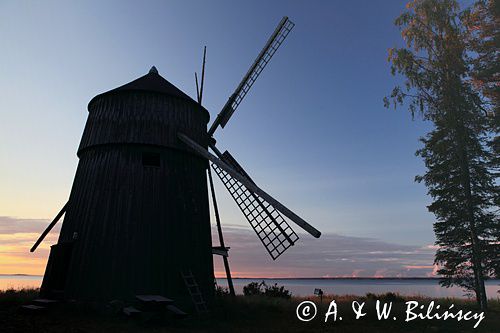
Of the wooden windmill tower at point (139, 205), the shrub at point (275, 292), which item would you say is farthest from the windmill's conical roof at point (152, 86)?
the shrub at point (275, 292)

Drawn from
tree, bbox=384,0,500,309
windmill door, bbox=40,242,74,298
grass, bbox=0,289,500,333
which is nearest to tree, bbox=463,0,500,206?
tree, bbox=384,0,500,309

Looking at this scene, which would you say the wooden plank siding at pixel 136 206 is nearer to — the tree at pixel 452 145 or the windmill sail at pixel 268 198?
the windmill sail at pixel 268 198

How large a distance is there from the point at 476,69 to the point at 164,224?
→ 18662 millimetres

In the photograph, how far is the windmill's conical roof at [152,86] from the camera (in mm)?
15289

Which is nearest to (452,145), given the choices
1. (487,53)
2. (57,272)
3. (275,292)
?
(487,53)

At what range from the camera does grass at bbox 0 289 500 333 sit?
35.4 feet

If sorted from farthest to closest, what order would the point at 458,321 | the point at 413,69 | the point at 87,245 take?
the point at 413,69
the point at 458,321
the point at 87,245

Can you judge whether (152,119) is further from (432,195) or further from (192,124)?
(432,195)

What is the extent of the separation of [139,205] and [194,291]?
155 inches

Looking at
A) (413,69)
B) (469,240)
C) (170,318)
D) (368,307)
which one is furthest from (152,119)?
(469,240)

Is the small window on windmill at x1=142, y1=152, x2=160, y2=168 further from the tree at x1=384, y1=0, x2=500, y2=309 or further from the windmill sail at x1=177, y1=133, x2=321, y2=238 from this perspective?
the tree at x1=384, y1=0, x2=500, y2=309

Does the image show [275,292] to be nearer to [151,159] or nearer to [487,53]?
[151,159]

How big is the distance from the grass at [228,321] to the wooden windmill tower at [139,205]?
0.91 metres

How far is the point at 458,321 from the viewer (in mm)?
14344
